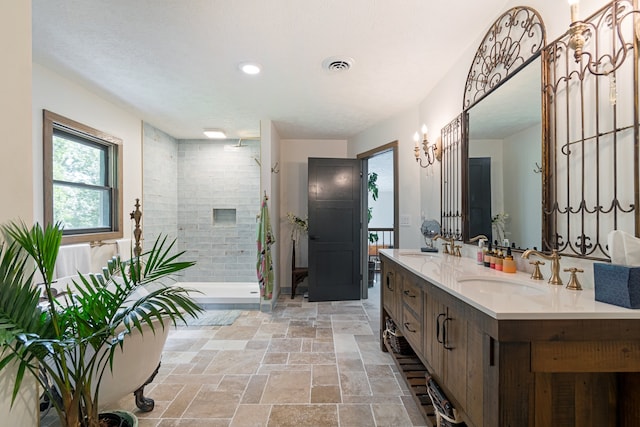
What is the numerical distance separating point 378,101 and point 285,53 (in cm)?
125

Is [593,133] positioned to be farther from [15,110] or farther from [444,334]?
[15,110]

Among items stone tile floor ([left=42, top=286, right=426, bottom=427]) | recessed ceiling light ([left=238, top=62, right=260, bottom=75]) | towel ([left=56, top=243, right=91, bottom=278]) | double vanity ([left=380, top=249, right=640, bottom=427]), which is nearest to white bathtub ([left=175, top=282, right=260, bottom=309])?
stone tile floor ([left=42, top=286, right=426, bottom=427])

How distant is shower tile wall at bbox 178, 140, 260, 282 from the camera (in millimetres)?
4668

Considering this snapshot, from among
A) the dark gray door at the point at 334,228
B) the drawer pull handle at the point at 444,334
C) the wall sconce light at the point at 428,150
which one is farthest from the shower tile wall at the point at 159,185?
the drawer pull handle at the point at 444,334

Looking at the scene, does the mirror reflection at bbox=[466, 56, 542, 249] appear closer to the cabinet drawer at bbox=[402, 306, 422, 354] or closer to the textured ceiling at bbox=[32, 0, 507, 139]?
the textured ceiling at bbox=[32, 0, 507, 139]

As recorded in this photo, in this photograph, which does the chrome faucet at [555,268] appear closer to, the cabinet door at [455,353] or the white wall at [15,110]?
the cabinet door at [455,353]

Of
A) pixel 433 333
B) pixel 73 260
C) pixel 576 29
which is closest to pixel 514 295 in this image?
pixel 433 333

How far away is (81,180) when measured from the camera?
2877 millimetres

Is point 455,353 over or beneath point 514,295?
beneath

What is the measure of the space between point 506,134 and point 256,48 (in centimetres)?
178

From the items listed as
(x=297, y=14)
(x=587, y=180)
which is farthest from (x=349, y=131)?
(x=587, y=180)

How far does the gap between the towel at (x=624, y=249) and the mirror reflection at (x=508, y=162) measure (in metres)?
0.50

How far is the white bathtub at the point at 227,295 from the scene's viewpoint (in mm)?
3719

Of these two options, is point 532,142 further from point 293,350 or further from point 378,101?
point 293,350
